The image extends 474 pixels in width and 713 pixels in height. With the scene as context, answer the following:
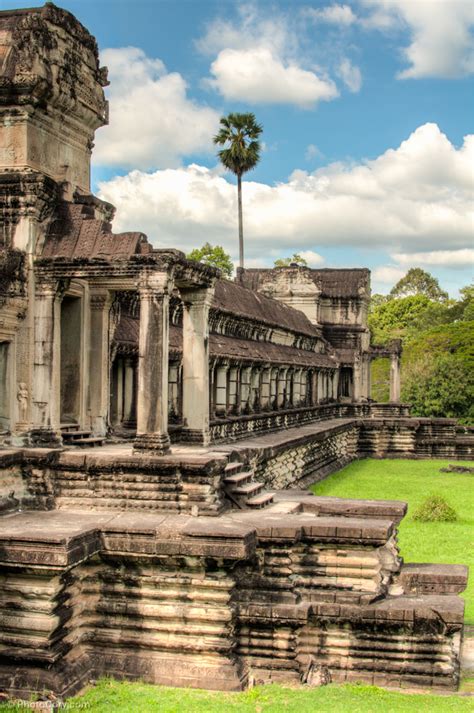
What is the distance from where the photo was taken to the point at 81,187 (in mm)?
11898

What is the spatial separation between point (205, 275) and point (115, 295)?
1.45 metres

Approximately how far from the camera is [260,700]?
720 centimetres

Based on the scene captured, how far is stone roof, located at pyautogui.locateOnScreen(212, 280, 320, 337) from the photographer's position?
64.3 feet

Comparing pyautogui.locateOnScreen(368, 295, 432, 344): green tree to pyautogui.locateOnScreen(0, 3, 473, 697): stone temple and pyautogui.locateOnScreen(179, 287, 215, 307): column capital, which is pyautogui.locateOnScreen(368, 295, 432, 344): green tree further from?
pyautogui.locateOnScreen(179, 287, 215, 307): column capital

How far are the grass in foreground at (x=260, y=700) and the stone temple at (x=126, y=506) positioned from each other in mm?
226

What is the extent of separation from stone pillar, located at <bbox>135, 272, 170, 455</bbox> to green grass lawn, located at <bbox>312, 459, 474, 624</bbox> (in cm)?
417

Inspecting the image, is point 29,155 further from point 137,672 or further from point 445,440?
point 445,440

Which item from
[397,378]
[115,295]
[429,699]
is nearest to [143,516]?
[429,699]

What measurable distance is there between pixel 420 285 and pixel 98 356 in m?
71.6

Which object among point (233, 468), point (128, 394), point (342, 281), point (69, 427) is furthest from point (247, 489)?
point (342, 281)

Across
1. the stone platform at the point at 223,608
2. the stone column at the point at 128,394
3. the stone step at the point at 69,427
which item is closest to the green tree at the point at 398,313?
the stone column at the point at 128,394

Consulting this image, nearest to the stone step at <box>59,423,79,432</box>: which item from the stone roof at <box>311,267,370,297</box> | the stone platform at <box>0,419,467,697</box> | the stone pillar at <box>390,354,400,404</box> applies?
the stone platform at <box>0,419,467,697</box>

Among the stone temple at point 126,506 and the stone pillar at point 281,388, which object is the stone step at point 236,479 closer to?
the stone temple at point 126,506

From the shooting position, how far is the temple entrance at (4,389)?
33.0 ft
